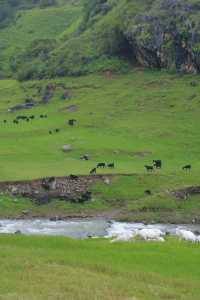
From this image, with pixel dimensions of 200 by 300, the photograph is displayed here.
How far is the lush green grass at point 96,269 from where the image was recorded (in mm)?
23297

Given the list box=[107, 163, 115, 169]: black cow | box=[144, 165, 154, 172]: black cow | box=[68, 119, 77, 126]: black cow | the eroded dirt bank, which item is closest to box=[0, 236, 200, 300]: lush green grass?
the eroded dirt bank

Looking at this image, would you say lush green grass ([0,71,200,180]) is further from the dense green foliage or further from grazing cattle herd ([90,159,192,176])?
the dense green foliage

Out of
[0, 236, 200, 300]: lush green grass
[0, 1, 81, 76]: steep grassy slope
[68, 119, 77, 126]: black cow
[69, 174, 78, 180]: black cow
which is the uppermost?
[0, 236, 200, 300]: lush green grass

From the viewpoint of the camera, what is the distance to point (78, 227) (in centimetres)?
5388

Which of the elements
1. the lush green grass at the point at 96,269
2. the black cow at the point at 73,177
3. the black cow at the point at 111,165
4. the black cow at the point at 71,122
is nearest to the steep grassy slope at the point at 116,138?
the black cow at the point at 111,165

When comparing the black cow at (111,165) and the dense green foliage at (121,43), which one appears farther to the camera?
the dense green foliage at (121,43)

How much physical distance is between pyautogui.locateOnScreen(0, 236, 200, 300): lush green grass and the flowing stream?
17.4 meters

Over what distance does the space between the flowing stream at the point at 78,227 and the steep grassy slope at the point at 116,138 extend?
6.34 feet

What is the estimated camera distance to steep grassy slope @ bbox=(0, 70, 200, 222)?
5969 cm

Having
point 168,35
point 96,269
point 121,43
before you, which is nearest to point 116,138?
point 168,35

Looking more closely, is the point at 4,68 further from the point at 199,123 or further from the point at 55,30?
the point at 199,123

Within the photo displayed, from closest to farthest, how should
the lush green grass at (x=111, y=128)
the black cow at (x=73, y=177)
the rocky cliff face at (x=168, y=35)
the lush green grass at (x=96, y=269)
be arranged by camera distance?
1. the lush green grass at (x=96, y=269)
2. the black cow at (x=73, y=177)
3. the lush green grass at (x=111, y=128)
4. the rocky cliff face at (x=168, y=35)

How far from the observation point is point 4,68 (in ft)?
486

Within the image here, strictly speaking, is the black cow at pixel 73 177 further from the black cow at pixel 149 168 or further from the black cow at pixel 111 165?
the black cow at pixel 149 168
